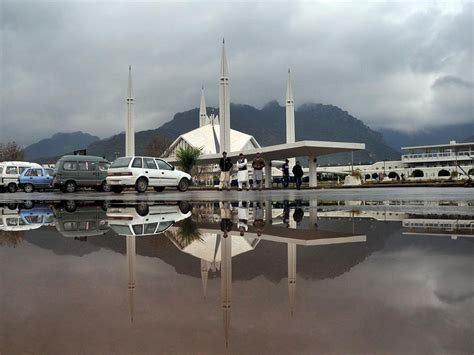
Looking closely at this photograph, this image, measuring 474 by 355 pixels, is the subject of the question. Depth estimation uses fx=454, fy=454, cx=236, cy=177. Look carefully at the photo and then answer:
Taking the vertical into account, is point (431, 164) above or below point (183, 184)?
above

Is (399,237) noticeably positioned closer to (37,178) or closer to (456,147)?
(37,178)

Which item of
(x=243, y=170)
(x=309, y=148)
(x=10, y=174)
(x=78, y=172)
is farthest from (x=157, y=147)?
(x=243, y=170)

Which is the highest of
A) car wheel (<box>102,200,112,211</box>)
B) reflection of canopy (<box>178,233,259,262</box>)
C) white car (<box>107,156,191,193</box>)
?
white car (<box>107,156,191,193</box>)

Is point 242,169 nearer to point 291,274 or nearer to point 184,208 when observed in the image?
point 184,208

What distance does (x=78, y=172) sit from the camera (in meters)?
19.6

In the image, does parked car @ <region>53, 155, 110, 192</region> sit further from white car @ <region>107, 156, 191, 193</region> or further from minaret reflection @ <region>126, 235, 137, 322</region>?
minaret reflection @ <region>126, 235, 137, 322</region>

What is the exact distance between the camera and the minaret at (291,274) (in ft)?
6.89

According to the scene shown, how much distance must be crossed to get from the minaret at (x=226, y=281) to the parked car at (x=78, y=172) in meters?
Answer: 16.8

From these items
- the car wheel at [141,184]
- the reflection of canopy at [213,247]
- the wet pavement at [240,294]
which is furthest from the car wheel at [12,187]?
the reflection of canopy at [213,247]

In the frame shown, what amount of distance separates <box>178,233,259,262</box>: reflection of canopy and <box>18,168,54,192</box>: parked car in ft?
74.1

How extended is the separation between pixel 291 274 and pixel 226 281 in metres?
0.41

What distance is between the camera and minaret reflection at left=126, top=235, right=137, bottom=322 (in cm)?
206

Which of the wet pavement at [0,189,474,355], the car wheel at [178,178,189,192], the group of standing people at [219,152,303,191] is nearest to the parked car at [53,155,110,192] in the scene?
the car wheel at [178,178,189,192]

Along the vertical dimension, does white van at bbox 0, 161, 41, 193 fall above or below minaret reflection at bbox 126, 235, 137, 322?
above
